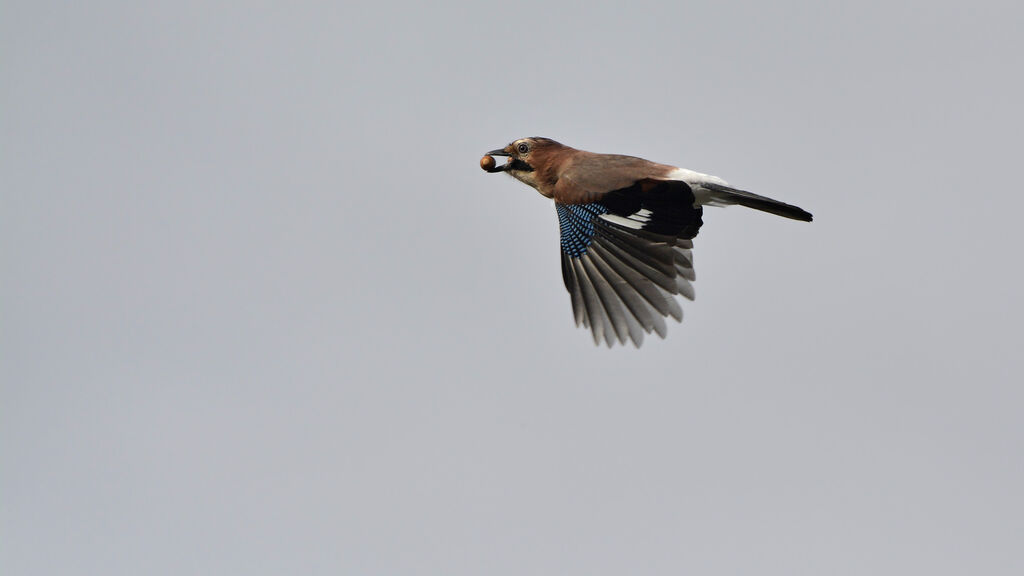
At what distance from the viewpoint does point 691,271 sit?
33.7ft

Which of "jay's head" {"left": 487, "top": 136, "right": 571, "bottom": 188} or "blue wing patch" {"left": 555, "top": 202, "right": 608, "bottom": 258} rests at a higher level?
"jay's head" {"left": 487, "top": 136, "right": 571, "bottom": 188}

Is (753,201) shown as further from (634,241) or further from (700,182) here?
(634,241)

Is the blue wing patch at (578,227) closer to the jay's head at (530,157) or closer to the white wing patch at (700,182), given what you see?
the white wing patch at (700,182)

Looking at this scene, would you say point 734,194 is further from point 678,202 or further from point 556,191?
point 556,191

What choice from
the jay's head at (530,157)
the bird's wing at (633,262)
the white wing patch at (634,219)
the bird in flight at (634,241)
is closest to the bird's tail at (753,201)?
the bird in flight at (634,241)

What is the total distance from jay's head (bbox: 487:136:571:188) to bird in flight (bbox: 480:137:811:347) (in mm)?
1216

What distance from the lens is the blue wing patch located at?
34.6 ft

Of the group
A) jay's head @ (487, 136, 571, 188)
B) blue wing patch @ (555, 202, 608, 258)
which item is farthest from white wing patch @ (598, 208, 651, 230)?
jay's head @ (487, 136, 571, 188)

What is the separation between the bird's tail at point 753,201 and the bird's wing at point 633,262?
0.87 ft

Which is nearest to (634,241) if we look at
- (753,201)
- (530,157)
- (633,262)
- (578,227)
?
(633,262)

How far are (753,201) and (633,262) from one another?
1.22 m

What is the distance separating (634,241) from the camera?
10.3 metres

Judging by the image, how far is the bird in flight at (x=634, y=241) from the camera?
10.3m

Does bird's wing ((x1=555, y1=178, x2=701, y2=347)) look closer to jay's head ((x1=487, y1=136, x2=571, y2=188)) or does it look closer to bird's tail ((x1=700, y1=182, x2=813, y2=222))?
bird's tail ((x1=700, y1=182, x2=813, y2=222))
